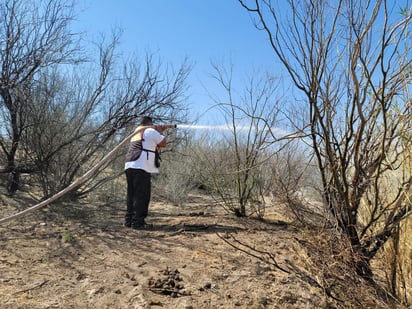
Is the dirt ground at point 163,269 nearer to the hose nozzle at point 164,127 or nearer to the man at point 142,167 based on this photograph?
the man at point 142,167

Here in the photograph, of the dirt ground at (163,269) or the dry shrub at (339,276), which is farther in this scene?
the dirt ground at (163,269)

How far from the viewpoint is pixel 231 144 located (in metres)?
→ 7.00

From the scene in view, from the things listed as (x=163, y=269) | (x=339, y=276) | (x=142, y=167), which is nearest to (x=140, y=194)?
(x=142, y=167)

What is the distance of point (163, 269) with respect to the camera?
3.95 m

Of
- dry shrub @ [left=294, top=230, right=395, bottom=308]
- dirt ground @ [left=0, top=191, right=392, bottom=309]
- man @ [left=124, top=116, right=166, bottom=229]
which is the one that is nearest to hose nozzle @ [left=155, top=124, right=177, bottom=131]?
man @ [left=124, top=116, right=166, bottom=229]

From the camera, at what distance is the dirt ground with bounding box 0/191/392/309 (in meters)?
3.36

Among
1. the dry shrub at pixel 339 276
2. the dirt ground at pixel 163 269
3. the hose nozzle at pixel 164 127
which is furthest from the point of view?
the hose nozzle at pixel 164 127

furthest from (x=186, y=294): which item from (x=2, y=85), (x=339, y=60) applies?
(x=2, y=85)

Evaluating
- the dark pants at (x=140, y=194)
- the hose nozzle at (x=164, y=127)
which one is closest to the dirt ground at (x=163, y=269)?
the dark pants at (x=140, y=194)

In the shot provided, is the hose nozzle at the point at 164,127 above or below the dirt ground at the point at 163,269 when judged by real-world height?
above

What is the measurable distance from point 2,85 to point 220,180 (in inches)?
161

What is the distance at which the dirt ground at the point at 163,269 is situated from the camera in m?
3.36

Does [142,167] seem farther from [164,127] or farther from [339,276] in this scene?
[339,276]

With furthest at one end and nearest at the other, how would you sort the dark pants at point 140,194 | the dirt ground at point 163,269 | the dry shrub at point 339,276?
1. the dark pants at point 140,194
2. the dirt ground at point 163,269
3. the dry shrub at point 339,276
